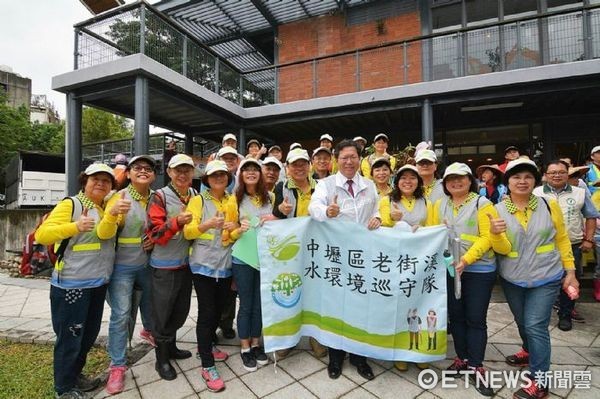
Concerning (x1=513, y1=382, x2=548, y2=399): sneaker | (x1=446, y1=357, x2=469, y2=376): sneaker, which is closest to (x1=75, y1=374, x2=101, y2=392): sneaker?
(x1=446, y1=357, x2=469, y2=376): sneaker

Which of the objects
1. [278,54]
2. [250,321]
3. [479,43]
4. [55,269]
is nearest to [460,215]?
[250,321]

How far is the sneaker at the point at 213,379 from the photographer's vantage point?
8.86ft

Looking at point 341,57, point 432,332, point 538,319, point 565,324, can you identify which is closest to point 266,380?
point 432,332

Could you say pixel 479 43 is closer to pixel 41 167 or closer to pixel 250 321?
pixel 250 321

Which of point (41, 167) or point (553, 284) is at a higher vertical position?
point (41, 167)

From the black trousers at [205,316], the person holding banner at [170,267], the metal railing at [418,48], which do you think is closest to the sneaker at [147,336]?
the person holding banner at [170,267]

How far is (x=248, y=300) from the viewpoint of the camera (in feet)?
9.99

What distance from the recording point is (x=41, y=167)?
1281 cm

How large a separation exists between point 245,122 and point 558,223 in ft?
28.7

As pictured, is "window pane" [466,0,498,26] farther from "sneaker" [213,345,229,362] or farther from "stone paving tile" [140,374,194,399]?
"stone paving tile" [140,374,194,399]

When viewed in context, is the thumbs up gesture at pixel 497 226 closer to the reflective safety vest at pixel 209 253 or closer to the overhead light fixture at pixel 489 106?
the reflective safety vest at pixel 209 253

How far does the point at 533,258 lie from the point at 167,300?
3097 mm

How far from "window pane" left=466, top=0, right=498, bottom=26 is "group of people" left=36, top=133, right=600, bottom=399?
29.6ft

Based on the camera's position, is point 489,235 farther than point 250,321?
No
